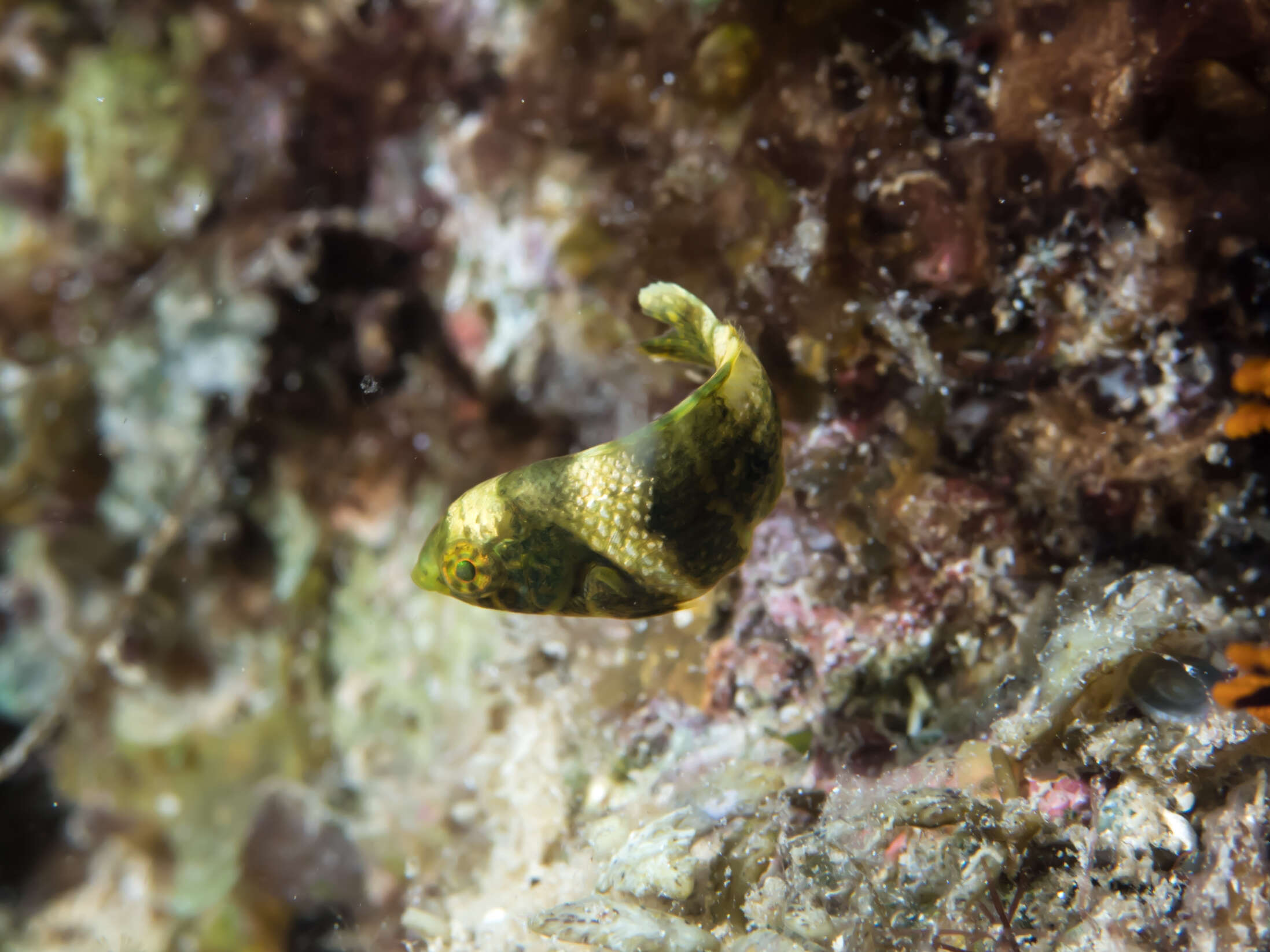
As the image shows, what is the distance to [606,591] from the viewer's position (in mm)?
1779

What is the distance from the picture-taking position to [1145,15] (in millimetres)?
2189

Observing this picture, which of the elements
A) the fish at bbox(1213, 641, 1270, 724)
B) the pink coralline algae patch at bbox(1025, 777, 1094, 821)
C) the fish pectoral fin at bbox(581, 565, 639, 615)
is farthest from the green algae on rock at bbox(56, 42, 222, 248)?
the fish at bbox(1213, 641, 1270, 724)

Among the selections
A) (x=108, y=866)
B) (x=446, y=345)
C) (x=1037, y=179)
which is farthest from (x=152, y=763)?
(x=1037, y=179)

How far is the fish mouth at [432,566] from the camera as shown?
1.80 metres

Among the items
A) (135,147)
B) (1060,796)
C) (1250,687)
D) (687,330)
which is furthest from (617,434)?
(135,147)

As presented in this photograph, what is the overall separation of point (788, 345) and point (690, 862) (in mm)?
1724

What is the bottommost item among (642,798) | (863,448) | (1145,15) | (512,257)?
(642,798)

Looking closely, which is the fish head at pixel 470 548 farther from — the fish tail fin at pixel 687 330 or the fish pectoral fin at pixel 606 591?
the fish tail fin at pixel 687 330

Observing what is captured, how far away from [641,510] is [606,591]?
244 mm

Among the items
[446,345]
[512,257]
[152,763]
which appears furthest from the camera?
[152,763]

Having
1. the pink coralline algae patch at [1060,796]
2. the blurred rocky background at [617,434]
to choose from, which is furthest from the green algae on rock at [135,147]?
the pink coralline algae patch at [1060,796]

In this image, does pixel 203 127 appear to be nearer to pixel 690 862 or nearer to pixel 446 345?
pixel 446 345

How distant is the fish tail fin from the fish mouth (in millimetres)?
722

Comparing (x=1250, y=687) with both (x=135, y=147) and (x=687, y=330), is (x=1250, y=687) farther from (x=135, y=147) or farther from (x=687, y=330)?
(x=135, y=147)
